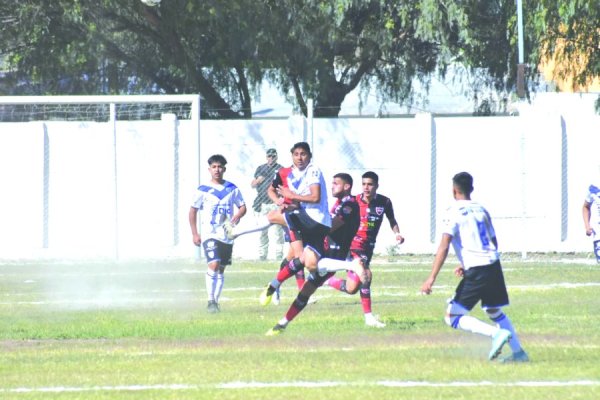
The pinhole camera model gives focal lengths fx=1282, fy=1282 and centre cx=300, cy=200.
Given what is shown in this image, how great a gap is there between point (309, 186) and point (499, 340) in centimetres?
354

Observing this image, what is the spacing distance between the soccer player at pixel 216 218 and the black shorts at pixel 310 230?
7.63 feet

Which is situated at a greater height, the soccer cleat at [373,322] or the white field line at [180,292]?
the soccer cleat at [373,322]

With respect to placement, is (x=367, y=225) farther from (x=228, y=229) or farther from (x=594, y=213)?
(x=594, y=213)

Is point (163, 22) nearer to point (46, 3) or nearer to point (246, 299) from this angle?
point (46, 3)

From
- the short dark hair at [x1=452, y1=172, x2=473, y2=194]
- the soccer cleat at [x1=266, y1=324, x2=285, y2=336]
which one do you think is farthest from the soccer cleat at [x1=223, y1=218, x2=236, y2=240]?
the short dark hair at [x1=452, y1=172, x2=473, y2=194]

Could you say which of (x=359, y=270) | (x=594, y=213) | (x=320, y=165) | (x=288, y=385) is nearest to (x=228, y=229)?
(x=359, y=270)

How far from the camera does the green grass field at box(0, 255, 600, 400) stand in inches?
354

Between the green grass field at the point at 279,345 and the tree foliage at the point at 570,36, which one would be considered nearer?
the green grass field at the point at 279,345

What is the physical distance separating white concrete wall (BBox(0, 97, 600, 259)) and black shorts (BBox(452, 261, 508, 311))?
1422 cm

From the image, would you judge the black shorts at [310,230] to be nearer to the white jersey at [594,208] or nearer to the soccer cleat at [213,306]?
the soccer cleat at [213,306]

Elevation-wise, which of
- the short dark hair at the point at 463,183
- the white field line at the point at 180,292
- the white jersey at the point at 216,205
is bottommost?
the white field line at the point at 180,292

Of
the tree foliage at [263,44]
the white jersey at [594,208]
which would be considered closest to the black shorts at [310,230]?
the white jersey at [594,208]

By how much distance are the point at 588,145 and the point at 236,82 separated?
8.80m

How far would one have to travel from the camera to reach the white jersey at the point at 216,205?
1502 centimetres
